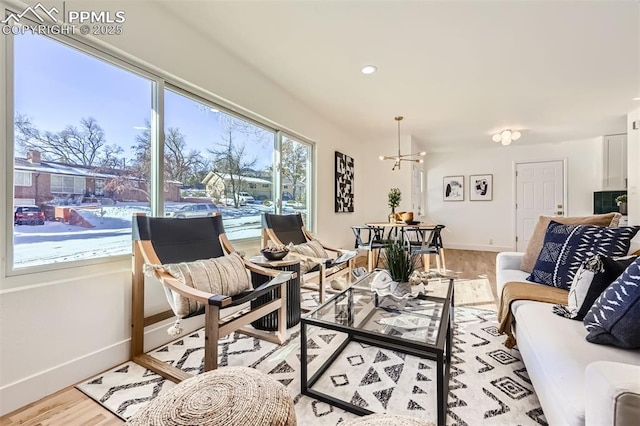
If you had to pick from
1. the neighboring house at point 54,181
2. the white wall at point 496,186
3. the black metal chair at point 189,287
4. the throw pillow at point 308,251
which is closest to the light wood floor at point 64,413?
the black metal chair at point 189,287

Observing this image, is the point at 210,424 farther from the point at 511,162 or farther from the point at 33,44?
the point at 511,162

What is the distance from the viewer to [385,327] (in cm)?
152

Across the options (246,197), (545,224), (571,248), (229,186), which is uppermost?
(229,186)

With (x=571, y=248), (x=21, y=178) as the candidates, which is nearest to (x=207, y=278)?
(x=21, y=178)

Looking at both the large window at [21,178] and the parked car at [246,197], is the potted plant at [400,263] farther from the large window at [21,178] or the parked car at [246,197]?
the large window at [21,178]

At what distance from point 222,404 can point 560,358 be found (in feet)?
4.03

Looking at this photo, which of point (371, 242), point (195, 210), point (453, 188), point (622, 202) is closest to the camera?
point (195, 210)

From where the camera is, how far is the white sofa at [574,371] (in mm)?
683

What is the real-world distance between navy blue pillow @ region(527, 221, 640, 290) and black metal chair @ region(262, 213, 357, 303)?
5.17 feet

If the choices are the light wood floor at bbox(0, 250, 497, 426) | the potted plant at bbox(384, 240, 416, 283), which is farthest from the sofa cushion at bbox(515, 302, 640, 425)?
the light wood floor at bbox(0, 250, 497, 426)

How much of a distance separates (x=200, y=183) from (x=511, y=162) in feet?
21.7

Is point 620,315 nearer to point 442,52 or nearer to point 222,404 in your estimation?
point 222,404

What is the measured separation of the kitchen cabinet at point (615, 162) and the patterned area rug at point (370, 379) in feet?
17.4

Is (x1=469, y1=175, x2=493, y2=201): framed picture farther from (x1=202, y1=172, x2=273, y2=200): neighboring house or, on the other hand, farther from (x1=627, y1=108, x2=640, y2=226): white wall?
(x1=202, y1=172, x2=273, y2=200): neighboring house
